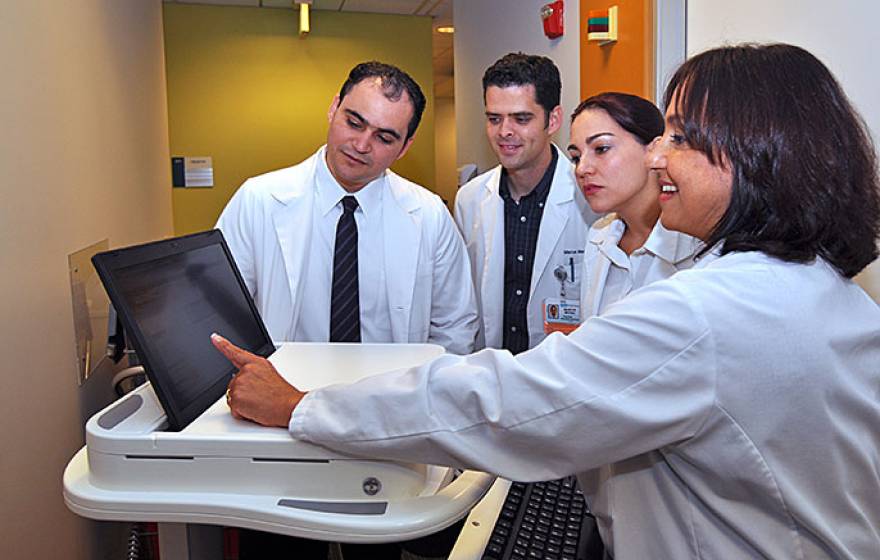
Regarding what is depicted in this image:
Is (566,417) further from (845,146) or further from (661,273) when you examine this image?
(661,273)

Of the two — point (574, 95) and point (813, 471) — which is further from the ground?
point (574, 95)

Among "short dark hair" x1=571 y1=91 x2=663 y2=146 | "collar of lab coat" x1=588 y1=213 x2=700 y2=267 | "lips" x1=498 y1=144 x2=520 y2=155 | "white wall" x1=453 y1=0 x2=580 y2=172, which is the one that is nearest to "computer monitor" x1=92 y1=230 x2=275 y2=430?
"collar of lab coat" x1=588 y1=213 x2=700 y2=267

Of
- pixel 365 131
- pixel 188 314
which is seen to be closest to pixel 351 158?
pixel 365 131

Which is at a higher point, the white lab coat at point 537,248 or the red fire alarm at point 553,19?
the red fire alarm at point 553,19

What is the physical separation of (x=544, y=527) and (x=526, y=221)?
4.29ft

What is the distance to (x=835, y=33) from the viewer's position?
4.55 ft

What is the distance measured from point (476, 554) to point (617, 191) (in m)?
1.06

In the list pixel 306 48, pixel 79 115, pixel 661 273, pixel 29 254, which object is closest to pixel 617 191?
pixel 661 273

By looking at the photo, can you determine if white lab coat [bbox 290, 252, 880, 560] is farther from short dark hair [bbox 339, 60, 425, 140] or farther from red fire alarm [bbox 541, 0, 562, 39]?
red fire alarm [bbox 541, 0, 562, 39]

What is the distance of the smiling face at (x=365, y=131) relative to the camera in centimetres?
172

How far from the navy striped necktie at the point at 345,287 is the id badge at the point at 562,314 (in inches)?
23.0

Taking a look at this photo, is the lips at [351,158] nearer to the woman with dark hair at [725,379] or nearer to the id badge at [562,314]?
the id badge at [562,314]

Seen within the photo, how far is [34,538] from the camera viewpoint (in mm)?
1526

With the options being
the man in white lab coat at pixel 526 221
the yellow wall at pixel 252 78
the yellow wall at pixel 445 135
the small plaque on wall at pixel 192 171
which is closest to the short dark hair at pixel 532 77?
the man in white lab coat at pixel 526 221
